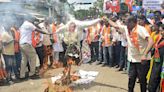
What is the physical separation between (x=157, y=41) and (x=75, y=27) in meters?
3.11

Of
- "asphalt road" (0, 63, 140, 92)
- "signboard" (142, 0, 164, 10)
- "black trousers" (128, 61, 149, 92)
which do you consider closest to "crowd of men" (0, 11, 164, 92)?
"black trousers" (128, 61, 149, 92)

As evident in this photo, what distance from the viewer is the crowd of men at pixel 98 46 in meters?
6.85

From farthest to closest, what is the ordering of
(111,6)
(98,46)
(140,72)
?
1. (111,6)
2. (98,46)
3. (140,72)

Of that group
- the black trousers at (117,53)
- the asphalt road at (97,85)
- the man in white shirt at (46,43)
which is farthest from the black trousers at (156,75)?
the man in white shirt at (46,43)

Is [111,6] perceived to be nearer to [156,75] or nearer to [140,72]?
[140,72]

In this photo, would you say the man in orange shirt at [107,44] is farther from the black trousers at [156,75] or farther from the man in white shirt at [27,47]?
the black trousers at [156,75]

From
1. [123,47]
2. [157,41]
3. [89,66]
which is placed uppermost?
[157,41]

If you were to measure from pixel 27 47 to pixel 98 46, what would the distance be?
3858mm

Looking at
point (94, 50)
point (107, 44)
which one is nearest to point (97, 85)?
point (107, 44)

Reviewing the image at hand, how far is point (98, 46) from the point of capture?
42.3ft

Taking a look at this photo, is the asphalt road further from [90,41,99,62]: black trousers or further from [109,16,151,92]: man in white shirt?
[90,41,99,62]: black trousers

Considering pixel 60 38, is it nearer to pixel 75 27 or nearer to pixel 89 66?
pixel 89 66

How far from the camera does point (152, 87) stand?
666cm

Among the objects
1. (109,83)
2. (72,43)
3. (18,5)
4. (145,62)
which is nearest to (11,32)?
(18,5)
